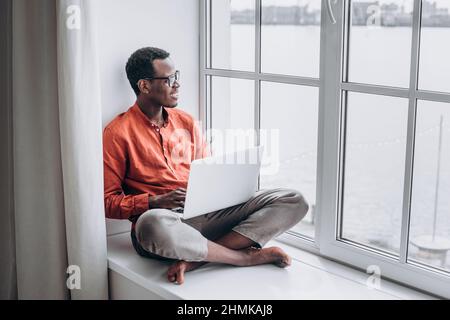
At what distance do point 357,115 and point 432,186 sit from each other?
13.1 inches

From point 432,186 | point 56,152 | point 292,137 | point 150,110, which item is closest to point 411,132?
point 432,186

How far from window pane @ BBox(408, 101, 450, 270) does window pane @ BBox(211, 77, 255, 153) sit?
74 cm

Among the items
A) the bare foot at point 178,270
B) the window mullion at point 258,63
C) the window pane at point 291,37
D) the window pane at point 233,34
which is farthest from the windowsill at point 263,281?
the window pane at point 233,34

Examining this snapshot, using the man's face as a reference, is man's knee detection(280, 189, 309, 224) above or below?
below

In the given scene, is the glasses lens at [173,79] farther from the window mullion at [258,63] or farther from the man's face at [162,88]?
the window mullion at [258,63]

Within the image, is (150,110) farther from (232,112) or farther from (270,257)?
(270,257)

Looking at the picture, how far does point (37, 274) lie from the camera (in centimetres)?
225

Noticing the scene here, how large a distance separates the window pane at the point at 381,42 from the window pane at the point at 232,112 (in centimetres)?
51

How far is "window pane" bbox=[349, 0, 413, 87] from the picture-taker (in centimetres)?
194

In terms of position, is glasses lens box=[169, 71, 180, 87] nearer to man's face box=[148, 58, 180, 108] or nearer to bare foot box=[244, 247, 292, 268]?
man's face box=[148, 58, 180, 108]

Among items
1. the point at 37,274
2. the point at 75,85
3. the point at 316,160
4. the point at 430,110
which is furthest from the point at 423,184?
the point at 37,274

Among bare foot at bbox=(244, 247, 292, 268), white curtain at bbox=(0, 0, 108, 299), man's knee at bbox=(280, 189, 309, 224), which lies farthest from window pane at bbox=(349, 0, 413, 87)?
white curtain at bbox=(0, 0, 108, 299)

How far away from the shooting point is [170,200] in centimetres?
219
